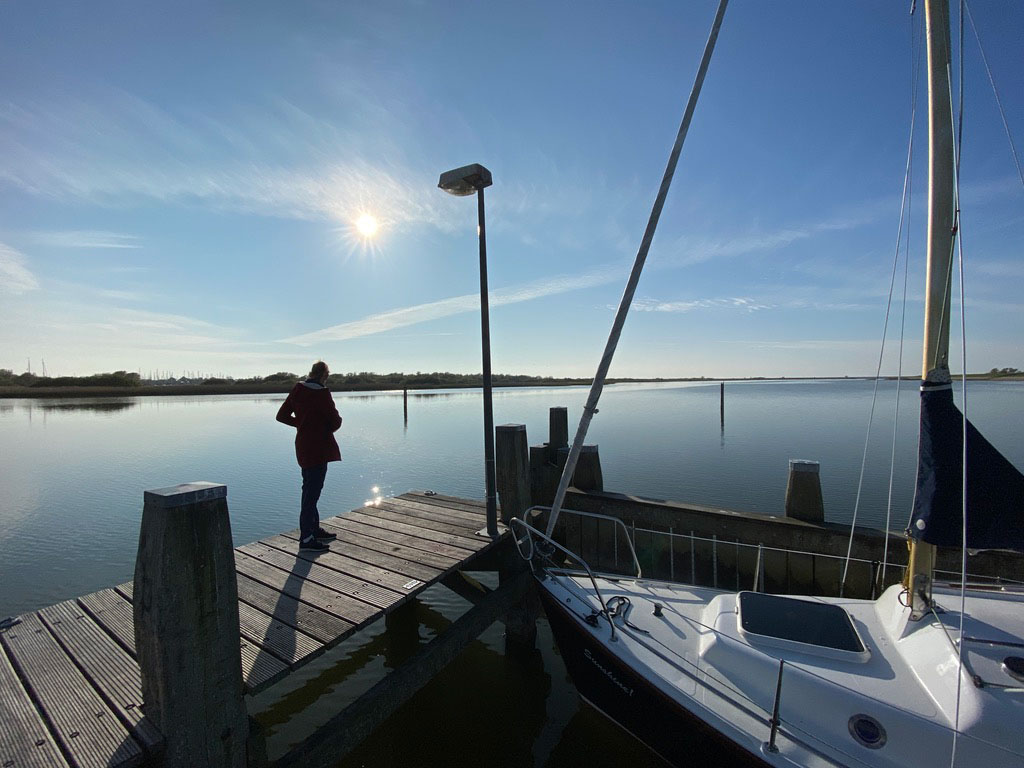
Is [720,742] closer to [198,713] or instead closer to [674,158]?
[198,713]

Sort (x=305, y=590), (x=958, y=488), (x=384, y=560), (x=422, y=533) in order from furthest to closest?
1. (x=422, y=533)
2. (x=384, y=560)
3. (x=305, y=590)
4. (x=958, y=488)

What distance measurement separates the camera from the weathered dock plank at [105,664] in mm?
2766

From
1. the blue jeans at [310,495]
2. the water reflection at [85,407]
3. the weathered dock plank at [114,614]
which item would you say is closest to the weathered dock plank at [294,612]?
the weathered dock plank at [114,614]

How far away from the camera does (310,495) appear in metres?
5.56

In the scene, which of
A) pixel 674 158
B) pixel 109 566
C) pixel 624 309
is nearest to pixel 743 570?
pixel 624 309

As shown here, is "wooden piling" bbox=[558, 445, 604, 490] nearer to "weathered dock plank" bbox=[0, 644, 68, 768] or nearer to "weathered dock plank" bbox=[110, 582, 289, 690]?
"weathered dock plank" bbox=[110, 582, 289, 690]

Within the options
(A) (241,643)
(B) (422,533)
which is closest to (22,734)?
(A) (241,643)

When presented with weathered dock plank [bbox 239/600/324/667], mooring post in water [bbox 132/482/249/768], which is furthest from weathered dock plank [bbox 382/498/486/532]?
mooring post in water [bbox 132/482/249/768]

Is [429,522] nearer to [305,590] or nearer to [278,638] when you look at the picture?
[305,590]

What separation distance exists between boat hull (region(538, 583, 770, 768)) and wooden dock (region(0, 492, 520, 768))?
56.6 inches

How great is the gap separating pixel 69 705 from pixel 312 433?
3.02 metres

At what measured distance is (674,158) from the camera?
18.5ft

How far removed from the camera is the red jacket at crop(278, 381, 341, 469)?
5.46 metres

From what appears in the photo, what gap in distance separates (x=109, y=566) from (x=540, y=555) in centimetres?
1008
